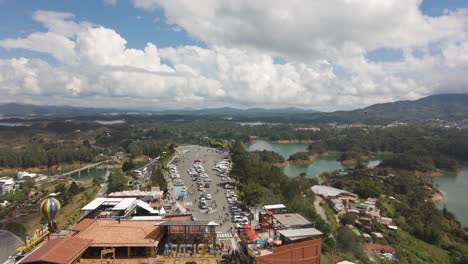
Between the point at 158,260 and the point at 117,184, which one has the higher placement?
the point at 158,260

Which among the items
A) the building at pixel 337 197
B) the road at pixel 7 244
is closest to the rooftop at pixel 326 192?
the building at pixel 337 197

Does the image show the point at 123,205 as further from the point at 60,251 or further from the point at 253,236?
the point at 253,236

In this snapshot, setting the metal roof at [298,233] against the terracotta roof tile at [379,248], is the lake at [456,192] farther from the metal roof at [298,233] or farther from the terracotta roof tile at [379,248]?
the metal roof at [298,233]

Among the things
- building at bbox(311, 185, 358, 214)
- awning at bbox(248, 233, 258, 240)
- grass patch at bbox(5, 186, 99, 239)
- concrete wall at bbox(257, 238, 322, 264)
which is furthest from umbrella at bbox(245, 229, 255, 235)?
building at bbox(311, 185, 358, 214)

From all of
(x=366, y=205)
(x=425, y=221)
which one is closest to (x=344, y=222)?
(x=366, y=205)

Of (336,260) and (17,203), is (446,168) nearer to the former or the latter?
(336,260)

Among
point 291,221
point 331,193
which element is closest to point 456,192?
point 331,193
